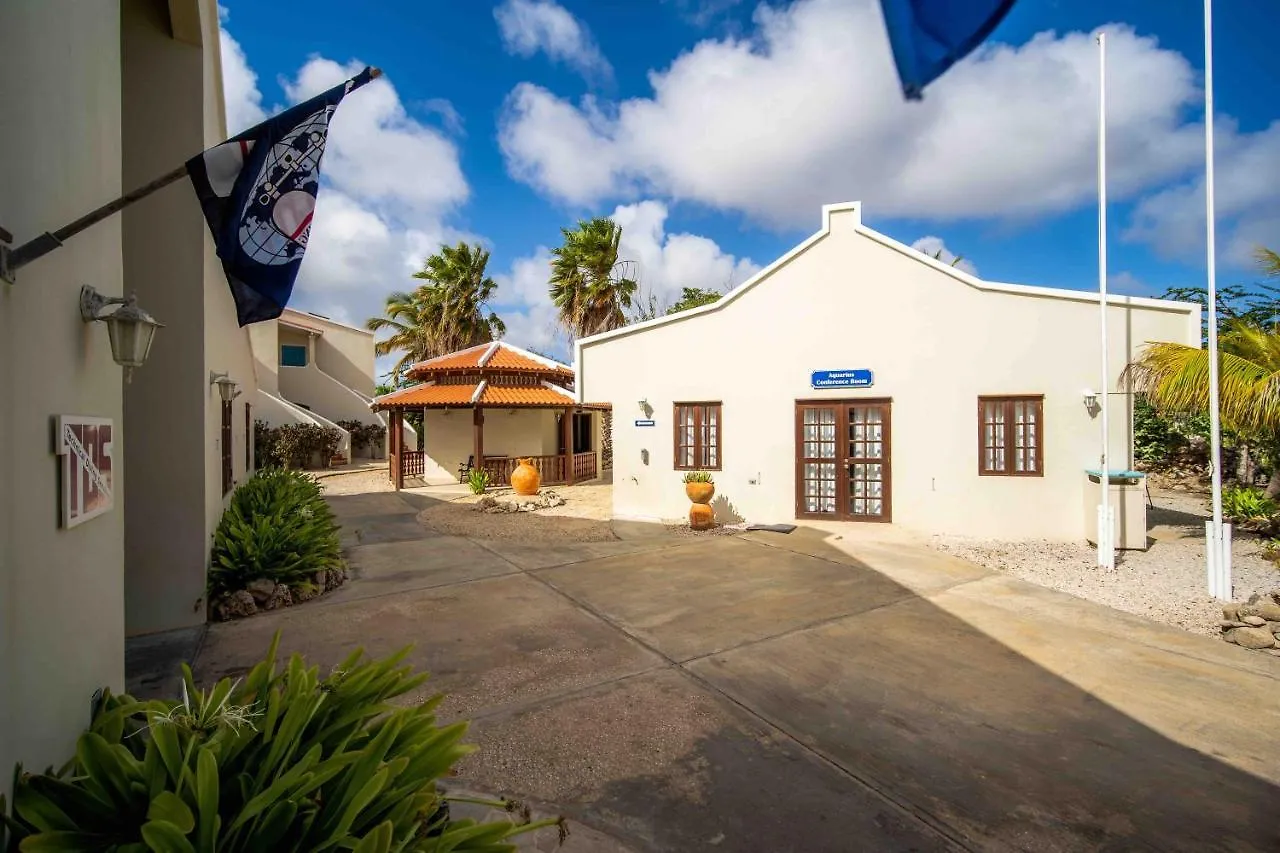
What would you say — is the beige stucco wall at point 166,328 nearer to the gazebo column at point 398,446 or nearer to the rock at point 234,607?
the rock at point 234,607

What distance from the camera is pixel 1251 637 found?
17.9ft

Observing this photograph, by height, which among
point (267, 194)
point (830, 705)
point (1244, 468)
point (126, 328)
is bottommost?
point (830, 705)

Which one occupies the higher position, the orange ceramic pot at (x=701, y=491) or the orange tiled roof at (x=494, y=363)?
the orange tiled roof at (x=494, y=363)

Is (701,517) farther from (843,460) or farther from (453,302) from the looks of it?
(453,302)

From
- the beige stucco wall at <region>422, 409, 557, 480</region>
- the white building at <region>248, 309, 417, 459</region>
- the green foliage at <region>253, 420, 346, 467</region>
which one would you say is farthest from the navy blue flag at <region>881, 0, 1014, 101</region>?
the white building at <region>248, 309, 417, 459</region>

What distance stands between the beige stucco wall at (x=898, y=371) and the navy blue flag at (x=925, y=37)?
8635mm

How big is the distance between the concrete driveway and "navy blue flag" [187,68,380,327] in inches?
123

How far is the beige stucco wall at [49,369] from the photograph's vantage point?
2252 millimetres

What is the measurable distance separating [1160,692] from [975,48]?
488 cm

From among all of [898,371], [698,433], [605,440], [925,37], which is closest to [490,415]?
[605,440]

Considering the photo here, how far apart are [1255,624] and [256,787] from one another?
796 centimetres

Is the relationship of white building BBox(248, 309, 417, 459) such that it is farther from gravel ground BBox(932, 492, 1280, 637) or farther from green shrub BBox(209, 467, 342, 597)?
gravel ground BBox(932, 492, 1280, 637)

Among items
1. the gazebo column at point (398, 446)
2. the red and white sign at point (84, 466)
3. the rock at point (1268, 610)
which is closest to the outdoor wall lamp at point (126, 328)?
the red and white sign at point (84, 466)

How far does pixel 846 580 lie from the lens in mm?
7617
